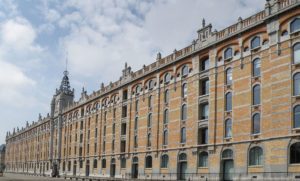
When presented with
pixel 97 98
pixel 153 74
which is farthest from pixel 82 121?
pixel 153 74

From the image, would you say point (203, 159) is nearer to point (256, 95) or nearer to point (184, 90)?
point (184, 90)

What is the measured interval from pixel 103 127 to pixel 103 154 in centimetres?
506

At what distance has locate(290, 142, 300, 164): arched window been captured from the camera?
120ft

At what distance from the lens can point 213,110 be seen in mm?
47250

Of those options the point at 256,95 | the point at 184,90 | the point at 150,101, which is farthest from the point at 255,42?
the point at 150,101

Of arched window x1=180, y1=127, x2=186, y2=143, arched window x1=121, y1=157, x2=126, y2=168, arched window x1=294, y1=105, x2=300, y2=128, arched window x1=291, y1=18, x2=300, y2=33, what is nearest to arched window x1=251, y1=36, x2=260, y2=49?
arched window x1=291, y1=18, x2=300, y2=33

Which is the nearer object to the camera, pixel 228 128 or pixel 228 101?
pixel 228 128

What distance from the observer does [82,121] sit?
289 feet

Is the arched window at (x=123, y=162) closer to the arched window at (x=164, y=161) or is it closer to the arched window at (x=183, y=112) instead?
the arched window at (x=164, y=161)

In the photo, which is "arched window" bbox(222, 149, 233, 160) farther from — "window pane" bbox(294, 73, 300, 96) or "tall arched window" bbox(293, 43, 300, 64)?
"tall arched window" bbox(293, 43, 300, 64)

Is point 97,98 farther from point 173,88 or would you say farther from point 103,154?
point 173,88

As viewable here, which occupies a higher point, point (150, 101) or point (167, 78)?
point (167, 78)

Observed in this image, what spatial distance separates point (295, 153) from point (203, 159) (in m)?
13.4

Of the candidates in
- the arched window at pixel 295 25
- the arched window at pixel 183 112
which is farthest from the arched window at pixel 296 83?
the arched window at pixel 183 112
